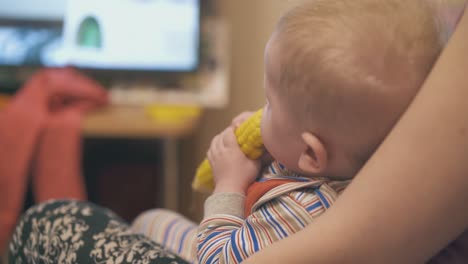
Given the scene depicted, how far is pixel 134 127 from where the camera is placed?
151cm

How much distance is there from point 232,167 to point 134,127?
3.13 feet

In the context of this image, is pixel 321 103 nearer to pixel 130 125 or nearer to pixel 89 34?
pixel 130 125

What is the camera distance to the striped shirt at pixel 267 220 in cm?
51

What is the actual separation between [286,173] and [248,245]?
0.11 meters

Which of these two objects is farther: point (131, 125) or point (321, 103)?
point (131, 125)

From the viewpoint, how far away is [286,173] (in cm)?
58

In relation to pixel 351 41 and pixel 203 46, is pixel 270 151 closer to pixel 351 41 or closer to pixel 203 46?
pixel 351 41

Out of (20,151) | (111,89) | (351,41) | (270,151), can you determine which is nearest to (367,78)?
(351,41)

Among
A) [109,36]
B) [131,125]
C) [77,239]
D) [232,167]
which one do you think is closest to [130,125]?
[131,125]

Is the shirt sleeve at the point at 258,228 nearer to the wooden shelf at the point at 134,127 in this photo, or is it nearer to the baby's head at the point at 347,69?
the baby's head at the point at 347,69

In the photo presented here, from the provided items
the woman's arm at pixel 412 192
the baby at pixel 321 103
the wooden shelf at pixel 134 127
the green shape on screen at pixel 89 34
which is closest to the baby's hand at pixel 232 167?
the baby at pixel 321 103

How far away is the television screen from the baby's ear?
132 centimetres

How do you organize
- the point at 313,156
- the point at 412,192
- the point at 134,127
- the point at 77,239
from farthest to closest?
1. the point at 134,127
2. the point at 77,239
3. the point at 313,156
4. the point at 412,192

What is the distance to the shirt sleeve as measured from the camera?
505mm
